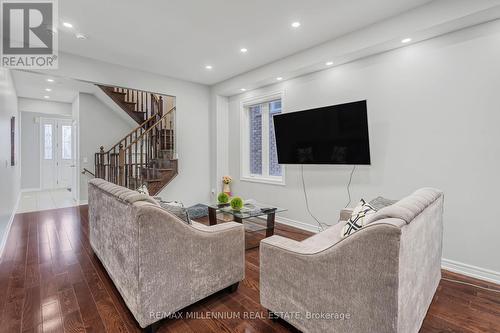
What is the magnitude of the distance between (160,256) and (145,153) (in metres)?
4.04

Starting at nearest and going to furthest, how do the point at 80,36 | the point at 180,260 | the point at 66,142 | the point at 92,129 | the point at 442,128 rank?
the point at 180,260, the point at 442,128, the point at 80,36, the point at 92,129, the point at 66,142

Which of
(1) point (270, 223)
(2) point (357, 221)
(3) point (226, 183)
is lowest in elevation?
(1) point (270, 223)

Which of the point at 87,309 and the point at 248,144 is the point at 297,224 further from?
the point at 87,309

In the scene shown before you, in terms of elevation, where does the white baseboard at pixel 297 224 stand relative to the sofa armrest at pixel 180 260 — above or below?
below

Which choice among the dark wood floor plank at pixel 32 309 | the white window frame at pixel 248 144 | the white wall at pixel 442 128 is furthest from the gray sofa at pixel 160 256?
the white window frame at pixel 248 144

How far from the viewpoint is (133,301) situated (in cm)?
162

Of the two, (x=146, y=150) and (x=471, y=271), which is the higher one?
(x=146, y=150)

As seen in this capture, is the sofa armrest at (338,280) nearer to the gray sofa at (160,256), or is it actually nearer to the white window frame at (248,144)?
the gray sofa at (160,256)

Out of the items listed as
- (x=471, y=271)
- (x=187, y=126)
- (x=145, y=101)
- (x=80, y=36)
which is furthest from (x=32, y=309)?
(x=145, y=101)

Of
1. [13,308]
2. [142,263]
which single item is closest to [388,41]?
[142,263]

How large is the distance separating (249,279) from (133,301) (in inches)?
44.0

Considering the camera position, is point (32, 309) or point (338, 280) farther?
point (32, 309)

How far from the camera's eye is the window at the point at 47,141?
763 centimetres

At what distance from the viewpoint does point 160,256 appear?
1617 millimetres
